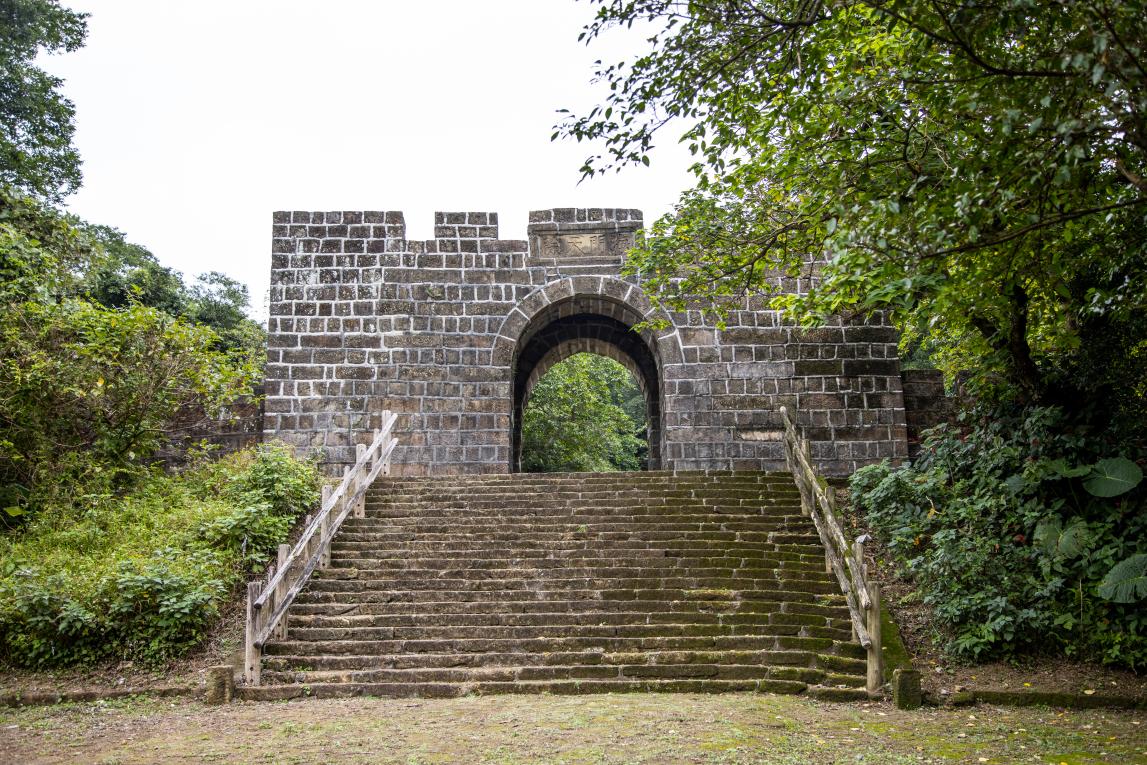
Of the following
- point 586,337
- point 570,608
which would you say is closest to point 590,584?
point 570,608

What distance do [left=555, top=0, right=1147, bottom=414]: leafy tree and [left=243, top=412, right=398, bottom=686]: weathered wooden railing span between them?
4.31 m

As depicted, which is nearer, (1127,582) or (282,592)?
(1127,582)

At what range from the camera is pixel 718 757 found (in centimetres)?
538

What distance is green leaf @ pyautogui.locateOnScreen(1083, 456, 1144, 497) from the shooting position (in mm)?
8188

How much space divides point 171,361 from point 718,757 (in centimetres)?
963

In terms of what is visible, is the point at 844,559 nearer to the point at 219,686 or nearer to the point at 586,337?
the point at 219,686

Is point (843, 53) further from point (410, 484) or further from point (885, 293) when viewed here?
point (410, 484)

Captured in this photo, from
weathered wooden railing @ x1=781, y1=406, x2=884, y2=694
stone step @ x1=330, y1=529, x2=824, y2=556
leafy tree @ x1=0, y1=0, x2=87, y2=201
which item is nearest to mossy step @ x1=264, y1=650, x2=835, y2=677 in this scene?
weathered wooden railing @ x1=781, y1=406, x2=884, y2=694

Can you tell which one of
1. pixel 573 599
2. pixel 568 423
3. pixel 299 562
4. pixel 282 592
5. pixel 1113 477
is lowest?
pixel 573 599

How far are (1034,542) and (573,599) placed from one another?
427 cm

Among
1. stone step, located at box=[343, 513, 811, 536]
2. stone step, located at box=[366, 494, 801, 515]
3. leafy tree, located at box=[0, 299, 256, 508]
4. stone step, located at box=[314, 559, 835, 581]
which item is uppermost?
leafy tree, located at box=[0, 299, 256, 508]

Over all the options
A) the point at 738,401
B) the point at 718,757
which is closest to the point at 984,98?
the point at 718,757

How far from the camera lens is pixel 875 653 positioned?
7.44 m

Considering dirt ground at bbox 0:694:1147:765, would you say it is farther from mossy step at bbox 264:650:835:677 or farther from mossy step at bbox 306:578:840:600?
mossy step at bbox 306:578:840:600
